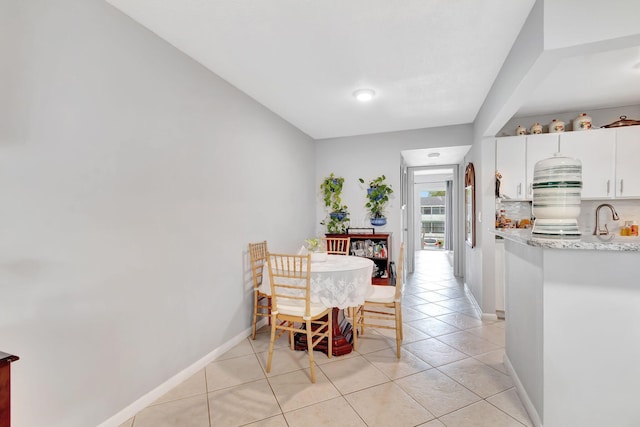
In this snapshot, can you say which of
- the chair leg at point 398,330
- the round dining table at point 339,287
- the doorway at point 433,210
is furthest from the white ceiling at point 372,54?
the doorway at point 433,210

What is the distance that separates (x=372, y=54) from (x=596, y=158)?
295cm

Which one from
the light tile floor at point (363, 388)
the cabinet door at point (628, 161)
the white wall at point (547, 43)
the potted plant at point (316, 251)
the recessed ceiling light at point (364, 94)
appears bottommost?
the light tile floor at point (363, 388)

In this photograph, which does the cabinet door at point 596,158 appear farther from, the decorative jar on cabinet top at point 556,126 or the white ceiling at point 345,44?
the white ceiling at point 345,44

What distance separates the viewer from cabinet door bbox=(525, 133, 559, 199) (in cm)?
351

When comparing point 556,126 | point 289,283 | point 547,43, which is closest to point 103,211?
point 289,283

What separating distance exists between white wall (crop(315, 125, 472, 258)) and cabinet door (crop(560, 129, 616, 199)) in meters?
1.43

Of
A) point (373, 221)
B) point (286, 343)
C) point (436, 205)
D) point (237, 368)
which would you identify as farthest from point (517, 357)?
point (436, 205)

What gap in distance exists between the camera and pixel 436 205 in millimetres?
9773

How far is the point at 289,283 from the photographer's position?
2.59m

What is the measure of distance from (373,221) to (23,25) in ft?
13.2

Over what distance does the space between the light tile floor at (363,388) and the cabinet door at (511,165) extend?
1.65 metres

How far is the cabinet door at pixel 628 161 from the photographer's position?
10.7 ft

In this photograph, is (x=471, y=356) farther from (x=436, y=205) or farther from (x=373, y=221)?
(x=436, y=205)

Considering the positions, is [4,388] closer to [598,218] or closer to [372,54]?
[372,54]
